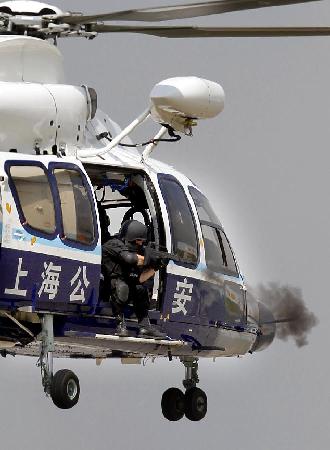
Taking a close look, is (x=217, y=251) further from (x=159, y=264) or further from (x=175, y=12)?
(x=175, y=12)

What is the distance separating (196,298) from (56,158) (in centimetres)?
253

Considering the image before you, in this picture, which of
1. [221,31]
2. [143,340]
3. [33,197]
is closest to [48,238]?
[33,197]

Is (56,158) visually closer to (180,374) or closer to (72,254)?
(72,254)

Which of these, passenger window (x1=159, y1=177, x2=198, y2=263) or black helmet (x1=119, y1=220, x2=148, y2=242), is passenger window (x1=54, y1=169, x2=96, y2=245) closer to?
black helmet (x1=119, y1=220, x2=148, y2=242)

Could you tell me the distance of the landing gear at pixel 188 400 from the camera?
1791 cm

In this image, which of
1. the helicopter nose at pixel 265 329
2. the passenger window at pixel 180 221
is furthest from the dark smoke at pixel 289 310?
the passenger window at pixel 180 221

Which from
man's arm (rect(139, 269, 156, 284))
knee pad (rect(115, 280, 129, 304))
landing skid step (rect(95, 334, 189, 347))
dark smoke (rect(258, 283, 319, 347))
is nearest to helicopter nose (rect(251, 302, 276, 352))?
dark smoke (rect(258, 283, 319, 347))

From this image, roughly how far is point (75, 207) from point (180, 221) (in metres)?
1.84

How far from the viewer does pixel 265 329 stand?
18.5m

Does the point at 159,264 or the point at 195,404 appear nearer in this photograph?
the point at 159,264

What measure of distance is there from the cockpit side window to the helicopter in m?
0.01

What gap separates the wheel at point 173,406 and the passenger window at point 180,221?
240 centimetres

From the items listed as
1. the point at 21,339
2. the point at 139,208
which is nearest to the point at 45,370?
the point at 21,339

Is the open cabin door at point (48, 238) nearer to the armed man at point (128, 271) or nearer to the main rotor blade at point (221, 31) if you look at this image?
the armed man at point (128, 271)
